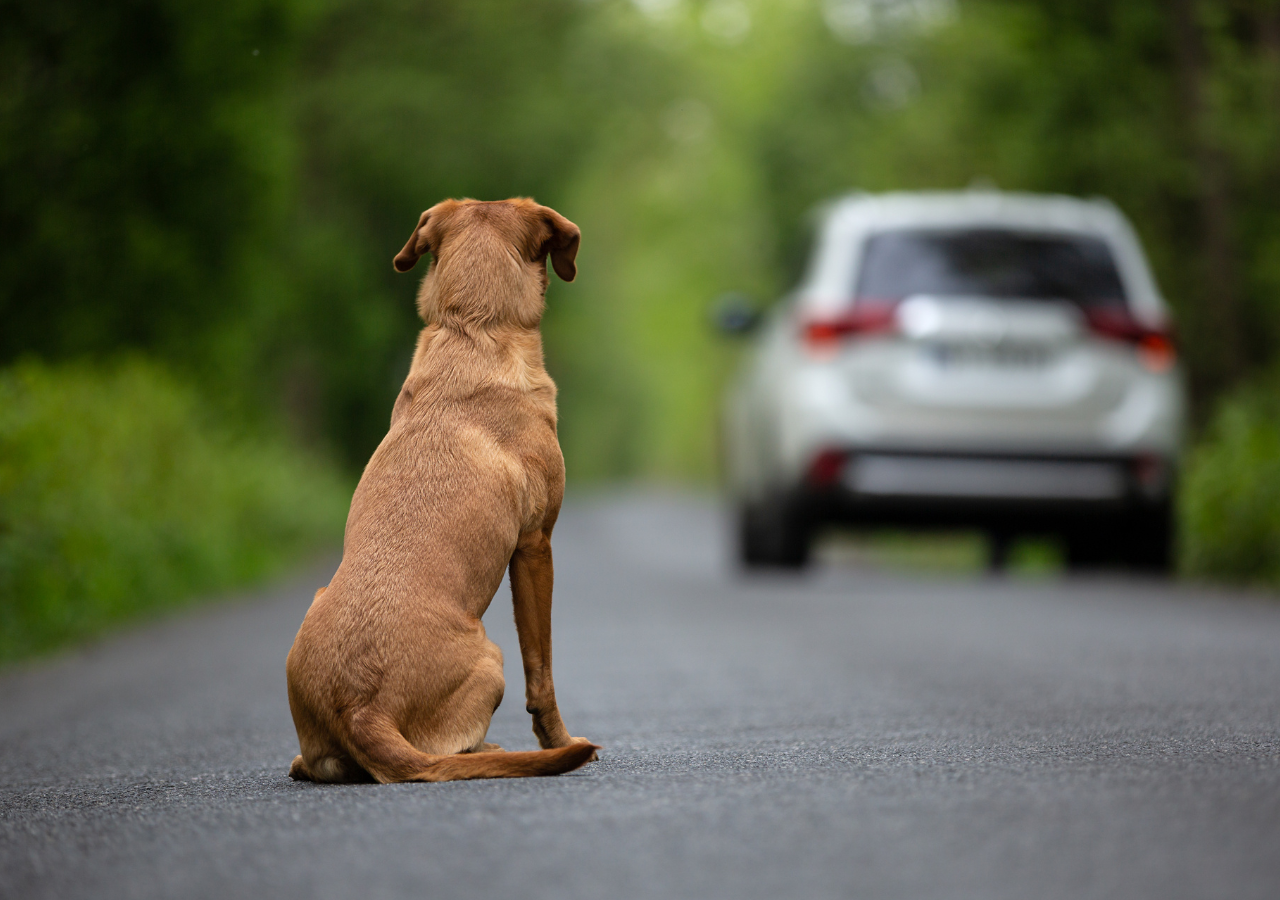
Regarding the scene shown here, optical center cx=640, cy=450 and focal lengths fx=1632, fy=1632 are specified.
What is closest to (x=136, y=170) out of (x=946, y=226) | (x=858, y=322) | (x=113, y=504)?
(x=113, y=504)

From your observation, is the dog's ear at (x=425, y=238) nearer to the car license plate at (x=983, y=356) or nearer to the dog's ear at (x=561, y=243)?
the dog's ear at (x=561, y=243)

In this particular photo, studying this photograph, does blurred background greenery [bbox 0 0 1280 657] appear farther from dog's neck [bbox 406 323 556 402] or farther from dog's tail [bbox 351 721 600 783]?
dog's tail [bbox 351 721 600 783]

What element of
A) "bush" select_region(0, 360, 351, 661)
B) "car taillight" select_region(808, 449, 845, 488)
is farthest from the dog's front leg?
"car taillight" select_region(808, 449, 845, 488)

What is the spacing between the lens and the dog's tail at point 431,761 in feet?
12.4

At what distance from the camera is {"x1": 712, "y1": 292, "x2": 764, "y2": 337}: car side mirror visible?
11.3 meters

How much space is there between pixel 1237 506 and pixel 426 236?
22.3ft

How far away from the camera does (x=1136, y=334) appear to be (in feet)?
31.2

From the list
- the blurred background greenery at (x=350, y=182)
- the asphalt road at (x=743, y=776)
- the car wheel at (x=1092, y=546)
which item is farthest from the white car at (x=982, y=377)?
the asphalt road at (x=743, y=776)

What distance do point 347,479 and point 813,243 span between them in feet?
56.0

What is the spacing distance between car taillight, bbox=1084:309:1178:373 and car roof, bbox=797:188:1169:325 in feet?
0.25

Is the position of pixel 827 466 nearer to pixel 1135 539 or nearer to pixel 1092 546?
pixel 1135 539

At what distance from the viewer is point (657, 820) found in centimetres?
333

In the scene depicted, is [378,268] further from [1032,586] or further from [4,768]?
[4,768]

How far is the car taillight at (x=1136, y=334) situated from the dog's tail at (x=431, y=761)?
646 centimetres
